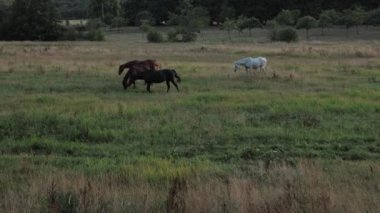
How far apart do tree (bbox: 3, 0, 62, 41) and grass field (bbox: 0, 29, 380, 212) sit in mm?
57078

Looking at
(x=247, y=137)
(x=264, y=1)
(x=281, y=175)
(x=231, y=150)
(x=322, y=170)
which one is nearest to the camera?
(x=281, y=175)

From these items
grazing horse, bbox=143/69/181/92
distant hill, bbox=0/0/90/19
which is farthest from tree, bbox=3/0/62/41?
distant hill, bbox=0/0/90/19

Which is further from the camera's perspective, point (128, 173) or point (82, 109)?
point (82, 109)

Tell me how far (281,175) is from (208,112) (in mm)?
8342

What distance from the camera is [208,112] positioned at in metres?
18.1

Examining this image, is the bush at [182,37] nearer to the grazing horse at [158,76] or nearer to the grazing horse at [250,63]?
the grazing horse at [250,63]

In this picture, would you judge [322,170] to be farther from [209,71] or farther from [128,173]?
[209,71]

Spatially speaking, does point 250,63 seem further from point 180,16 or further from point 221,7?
point 221,7

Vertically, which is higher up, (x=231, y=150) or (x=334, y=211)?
(x=334, y=211)

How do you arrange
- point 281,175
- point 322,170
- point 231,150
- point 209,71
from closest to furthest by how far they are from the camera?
point 281,175 < point 322,170 < point 231,150 < point 209,71

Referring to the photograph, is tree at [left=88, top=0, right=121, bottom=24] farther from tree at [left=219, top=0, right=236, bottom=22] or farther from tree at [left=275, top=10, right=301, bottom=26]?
tree at [left=275, top=10, right=301, bottom=26]

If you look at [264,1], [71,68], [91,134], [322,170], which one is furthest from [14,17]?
[322,170]

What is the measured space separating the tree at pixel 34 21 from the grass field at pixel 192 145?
187 feet

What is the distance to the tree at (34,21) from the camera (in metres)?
82.0
